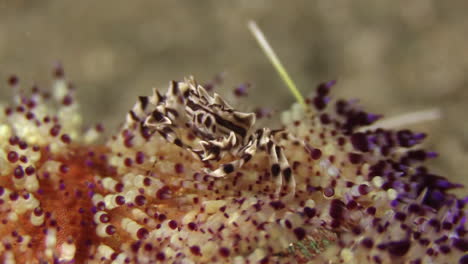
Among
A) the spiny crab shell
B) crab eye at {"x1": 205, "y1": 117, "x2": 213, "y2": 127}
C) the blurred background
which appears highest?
the blurred background

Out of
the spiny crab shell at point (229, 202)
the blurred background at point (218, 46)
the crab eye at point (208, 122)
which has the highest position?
the blurred background at point (218, 46)

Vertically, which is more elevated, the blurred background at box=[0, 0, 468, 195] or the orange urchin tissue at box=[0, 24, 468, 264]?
the blurred background at box=[0, 0, 468, 195]

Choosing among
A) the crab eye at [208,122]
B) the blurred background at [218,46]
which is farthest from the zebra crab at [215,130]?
the blurred background at [218,46]

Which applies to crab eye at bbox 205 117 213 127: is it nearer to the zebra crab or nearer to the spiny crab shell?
the zebra crab

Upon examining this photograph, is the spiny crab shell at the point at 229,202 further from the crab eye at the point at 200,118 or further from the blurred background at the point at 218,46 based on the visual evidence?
the blurred background at the point at 218,46

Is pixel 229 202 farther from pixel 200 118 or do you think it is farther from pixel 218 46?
pixel 218 46

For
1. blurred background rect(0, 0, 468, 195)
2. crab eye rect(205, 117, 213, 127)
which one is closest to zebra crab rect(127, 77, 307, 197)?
crab eye rect(205, 117, 213, 127)

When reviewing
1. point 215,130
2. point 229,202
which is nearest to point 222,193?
point 229,202
